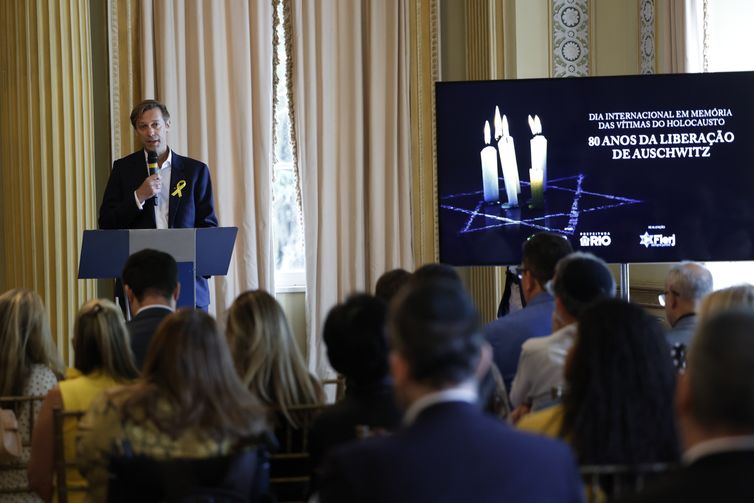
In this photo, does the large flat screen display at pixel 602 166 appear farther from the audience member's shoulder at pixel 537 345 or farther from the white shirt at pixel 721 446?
the white shirt at pixel 721 446

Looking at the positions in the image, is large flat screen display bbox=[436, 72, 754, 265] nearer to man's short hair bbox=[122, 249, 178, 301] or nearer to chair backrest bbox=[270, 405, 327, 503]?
man's short hair bbox=[122, 249, 178, 301]

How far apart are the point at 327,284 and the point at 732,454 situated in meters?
6.28

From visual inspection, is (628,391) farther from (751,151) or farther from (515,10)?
(515,10)

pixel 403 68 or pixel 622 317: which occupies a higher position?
pixel 403 68

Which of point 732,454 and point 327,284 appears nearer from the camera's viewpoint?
point 732,454

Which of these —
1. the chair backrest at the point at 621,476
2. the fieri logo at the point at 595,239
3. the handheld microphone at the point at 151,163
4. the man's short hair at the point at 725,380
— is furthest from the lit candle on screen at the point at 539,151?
the man's short hair at the point at 725,380

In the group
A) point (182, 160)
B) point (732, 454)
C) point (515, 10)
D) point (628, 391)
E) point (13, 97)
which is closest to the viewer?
point (732, 454)

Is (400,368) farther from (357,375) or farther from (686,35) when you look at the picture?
(686,35)

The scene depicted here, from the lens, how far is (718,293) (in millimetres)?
3432

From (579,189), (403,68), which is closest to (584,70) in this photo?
(403,68)

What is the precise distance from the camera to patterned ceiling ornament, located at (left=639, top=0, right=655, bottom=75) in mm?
7152

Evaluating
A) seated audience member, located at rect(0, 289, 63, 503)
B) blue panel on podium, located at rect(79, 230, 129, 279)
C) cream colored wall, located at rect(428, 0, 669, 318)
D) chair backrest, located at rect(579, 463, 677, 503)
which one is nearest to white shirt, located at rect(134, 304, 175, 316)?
seated audience member, located at rect(0, 289, 63, 503)

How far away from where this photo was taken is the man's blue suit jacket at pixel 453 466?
1.56m

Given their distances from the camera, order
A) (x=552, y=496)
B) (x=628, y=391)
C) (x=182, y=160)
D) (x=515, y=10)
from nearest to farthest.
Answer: (x=552, y=496)
(x=628, y=391)
(x=182, y=160)
(x=515, y=10)
